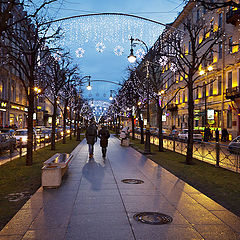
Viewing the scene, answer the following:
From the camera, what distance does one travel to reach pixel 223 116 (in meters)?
34.7

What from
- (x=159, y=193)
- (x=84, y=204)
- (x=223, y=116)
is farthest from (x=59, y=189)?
(x=223, y=116)

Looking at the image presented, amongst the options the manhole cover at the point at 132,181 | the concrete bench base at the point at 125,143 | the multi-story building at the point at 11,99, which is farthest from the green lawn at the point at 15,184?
the multi-story building at the point at 11,99

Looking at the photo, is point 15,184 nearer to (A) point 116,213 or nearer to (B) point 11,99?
(A) point 116,213

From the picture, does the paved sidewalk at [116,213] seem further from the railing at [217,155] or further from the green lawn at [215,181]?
the railing at [217,155]

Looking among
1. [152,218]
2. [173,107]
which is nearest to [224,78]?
[173,107]

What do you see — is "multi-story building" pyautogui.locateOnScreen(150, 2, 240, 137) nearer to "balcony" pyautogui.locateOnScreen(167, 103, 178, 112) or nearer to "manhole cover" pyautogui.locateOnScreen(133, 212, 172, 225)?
"balcony" pyautogui.locateOnScreen(167, 103, 178, 112)

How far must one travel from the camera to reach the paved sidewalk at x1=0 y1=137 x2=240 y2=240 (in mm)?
4770

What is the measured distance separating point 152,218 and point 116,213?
2.53 feet

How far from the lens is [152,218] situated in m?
5.57

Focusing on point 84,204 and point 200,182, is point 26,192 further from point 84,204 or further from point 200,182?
point 200,182

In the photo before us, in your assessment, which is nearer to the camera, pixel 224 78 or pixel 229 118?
pixel 229 118

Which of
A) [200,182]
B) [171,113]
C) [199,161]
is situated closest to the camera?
[200,182]

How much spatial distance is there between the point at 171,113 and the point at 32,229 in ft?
175

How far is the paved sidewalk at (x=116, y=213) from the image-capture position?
4.77 metres
